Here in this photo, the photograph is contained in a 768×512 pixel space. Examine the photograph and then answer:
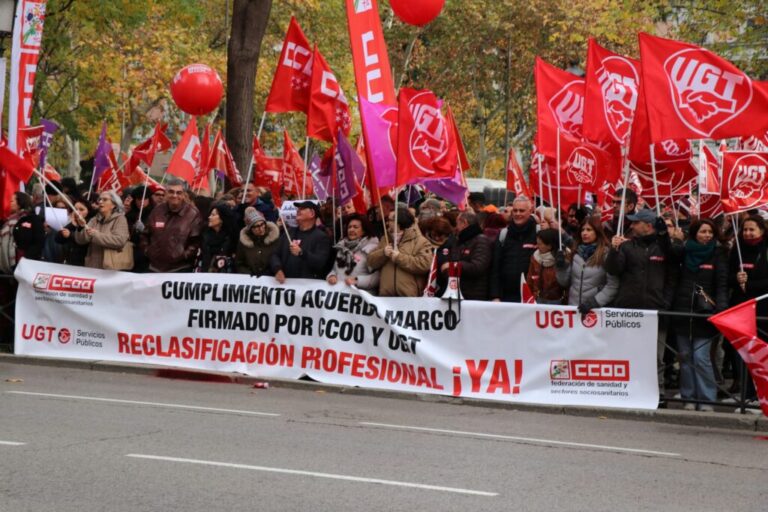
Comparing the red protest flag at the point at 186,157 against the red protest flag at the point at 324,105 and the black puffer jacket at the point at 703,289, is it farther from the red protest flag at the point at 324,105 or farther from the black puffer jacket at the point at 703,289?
the black puffer jacket at the point at 703,289

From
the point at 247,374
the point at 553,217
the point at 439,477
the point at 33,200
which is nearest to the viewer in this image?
the point at 439,477

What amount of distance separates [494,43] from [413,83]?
4066 millimetres

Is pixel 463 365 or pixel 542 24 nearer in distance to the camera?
pixel 463 365

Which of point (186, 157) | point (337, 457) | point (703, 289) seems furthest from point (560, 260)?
point (186, 157)

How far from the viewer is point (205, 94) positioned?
20.1m

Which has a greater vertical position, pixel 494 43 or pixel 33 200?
pixel 494 43

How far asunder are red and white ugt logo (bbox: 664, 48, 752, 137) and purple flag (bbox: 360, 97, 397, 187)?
3116mm

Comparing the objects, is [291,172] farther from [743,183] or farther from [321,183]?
[743,183]

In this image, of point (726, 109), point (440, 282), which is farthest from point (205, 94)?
point (726, 109)

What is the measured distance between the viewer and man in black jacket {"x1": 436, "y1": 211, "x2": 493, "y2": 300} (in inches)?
527

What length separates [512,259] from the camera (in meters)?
13.5

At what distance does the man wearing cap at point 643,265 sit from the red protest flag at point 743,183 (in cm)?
71

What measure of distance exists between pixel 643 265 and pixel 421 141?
2.58 m

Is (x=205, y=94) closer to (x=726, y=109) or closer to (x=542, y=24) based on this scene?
(x=726, y=109)
